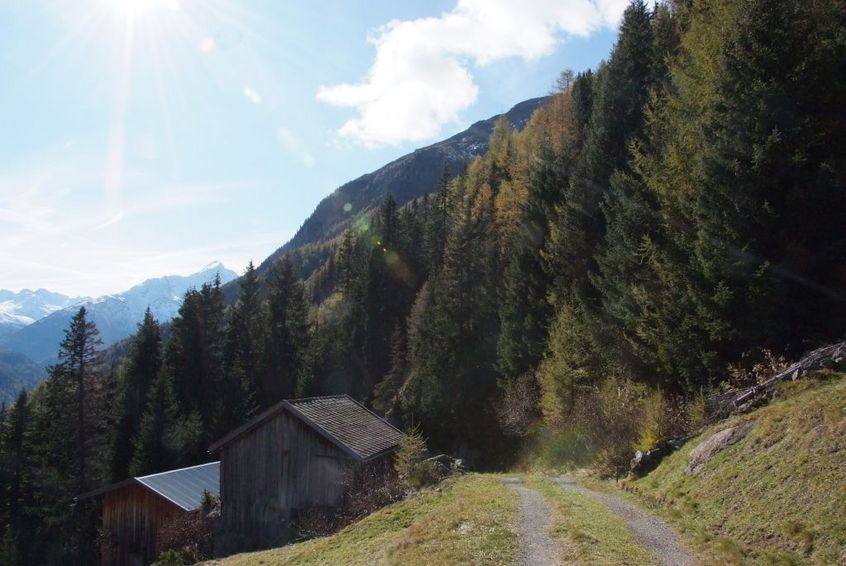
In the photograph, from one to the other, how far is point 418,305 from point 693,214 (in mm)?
43355

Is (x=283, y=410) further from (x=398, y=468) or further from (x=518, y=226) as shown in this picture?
(x=518, y=226)

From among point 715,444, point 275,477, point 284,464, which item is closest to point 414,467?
point 284,464

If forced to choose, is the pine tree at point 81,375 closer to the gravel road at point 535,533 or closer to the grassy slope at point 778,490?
the gravel road at point 535,533

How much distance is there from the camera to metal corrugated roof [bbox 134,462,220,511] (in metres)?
31.1

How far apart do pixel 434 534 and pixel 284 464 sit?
15035 millimetres

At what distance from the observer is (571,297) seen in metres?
34.2

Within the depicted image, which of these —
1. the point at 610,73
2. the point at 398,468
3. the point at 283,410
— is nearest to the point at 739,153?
the point at 398,468

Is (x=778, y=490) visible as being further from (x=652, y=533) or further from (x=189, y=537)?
(x=189, y=537)

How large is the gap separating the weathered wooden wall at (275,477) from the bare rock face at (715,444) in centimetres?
1495

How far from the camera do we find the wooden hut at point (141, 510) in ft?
102

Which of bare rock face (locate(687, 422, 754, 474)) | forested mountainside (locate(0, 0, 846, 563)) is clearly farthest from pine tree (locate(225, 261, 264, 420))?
bare rock face (locate(687, 422, 754, 474))

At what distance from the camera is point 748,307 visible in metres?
16.6

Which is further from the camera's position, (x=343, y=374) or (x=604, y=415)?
(x=343, y=374)

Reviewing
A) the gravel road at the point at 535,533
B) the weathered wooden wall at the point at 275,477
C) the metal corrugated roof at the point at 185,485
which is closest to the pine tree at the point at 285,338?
the metal corrugated roof at the point at 185,485
